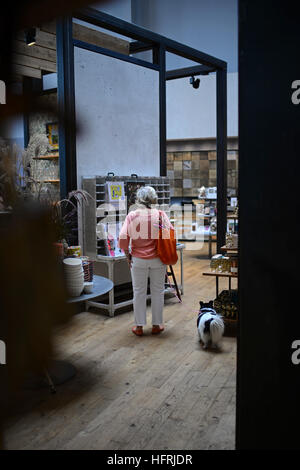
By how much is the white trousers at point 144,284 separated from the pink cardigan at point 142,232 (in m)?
0.09

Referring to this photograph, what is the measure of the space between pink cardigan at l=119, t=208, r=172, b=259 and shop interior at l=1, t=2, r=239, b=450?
17.4 inches

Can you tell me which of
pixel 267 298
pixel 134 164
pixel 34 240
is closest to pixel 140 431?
pixel 267 298

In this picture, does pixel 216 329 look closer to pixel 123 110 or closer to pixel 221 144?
pixel 123 110

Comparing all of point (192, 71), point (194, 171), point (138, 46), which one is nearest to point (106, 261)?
point (138, 46)

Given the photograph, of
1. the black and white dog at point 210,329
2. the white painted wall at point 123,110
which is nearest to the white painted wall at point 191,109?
the white painted wall at point 123,110

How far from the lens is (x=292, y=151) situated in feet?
4.84

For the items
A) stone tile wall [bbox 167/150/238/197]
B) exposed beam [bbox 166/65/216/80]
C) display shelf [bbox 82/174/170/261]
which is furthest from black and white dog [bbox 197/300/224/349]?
stone tile wall [bbox 167/150/238/197]

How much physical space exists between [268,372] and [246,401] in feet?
0.50

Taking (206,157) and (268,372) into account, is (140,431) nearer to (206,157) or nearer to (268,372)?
(268,372)

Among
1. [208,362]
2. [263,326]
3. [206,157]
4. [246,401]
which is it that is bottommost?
[208,362]

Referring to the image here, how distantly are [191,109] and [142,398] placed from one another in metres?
11.0

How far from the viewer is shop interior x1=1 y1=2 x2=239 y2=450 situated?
37 cm

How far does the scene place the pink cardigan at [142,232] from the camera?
423cm

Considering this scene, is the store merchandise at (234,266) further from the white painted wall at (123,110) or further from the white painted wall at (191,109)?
the white painted wall at (191,109)
